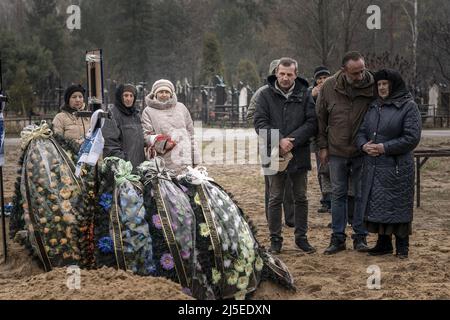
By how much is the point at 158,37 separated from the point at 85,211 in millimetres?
41179

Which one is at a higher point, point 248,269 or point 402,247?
point 248,269

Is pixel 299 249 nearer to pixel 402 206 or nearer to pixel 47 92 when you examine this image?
pixel 402 206

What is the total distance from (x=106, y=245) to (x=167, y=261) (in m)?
0.45

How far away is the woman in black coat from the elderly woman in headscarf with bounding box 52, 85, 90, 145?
9.17 feet

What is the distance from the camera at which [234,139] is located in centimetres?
2077

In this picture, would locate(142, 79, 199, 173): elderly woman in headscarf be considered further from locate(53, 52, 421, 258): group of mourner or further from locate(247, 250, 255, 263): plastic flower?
locate(247, 250, 255, 263): plastic flower

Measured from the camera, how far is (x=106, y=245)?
468cm

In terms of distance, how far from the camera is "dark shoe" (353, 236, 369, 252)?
6.42 metres

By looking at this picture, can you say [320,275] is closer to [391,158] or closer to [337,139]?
[391,158]

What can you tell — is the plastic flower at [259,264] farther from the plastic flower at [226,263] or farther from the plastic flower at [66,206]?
the plastic flower at [66,206]

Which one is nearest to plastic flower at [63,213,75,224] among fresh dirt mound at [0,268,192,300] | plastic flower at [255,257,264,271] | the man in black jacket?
fresh dirt mound at [0,268,192,300]

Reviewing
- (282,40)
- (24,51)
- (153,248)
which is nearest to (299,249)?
(153,248)

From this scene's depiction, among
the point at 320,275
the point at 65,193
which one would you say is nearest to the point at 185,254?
the point at 65,193

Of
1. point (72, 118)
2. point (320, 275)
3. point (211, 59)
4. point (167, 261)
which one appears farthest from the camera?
point (211, 59)
